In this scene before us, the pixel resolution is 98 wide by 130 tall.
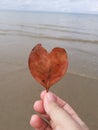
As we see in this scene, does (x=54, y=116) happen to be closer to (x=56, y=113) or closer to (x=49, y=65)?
(x=56, y=113)

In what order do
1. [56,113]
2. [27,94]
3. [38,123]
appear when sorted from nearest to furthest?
[56,113], [38,123], [27,94]

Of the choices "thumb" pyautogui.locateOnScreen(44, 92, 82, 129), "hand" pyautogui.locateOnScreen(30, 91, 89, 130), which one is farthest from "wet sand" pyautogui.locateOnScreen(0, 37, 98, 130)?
"thumb" pyautogui.locateOnScreen(44, 92, 82, 129)

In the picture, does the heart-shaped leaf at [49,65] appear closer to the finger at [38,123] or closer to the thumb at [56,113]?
the thumb at [56,113]

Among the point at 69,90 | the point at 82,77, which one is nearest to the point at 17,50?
the point at 82,77

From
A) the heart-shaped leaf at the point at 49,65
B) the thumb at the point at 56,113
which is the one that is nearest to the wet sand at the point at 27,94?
the thumb at the point at 56,113

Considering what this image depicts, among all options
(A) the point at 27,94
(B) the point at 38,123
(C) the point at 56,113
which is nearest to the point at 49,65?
(C) the point at 56,113

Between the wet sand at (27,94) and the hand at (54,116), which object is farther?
the wet sand at (27,94)
